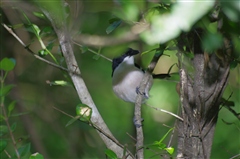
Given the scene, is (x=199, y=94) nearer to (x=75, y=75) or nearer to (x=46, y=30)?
(x=75, y=75)

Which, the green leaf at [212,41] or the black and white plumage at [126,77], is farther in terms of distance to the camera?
the black and white plumage at [126,77]

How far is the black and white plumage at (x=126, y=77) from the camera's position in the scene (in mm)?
2068

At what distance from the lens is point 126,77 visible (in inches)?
82.8

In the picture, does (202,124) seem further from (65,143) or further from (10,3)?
(65,143)

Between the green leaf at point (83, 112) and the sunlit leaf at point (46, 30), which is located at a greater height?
the sunlit leaf at point (46, 30)

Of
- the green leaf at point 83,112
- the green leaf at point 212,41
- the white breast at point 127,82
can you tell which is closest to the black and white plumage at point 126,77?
the white breast at point 127,82

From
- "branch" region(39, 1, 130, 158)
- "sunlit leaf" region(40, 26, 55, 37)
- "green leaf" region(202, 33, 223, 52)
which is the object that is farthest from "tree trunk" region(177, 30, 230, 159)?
"green leaf" region(202, 33, 223, 52)

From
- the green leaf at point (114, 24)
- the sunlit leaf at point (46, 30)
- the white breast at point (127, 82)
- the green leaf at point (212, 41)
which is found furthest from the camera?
the white breast at point (127, 82)

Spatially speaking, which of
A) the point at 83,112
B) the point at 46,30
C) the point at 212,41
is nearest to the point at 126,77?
the point at 46,30

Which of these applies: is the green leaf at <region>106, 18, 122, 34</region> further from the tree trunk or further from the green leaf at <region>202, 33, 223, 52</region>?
the green leaf at <region>202, 33, 223, 52</region>

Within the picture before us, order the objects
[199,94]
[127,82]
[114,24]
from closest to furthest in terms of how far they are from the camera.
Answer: [114,24] < [199,94] < [127,82]

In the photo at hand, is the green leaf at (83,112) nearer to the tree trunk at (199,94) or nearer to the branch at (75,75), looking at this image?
the branch at (75,75)

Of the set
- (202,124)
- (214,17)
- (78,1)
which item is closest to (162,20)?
(214,17)

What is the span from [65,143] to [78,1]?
189cm
